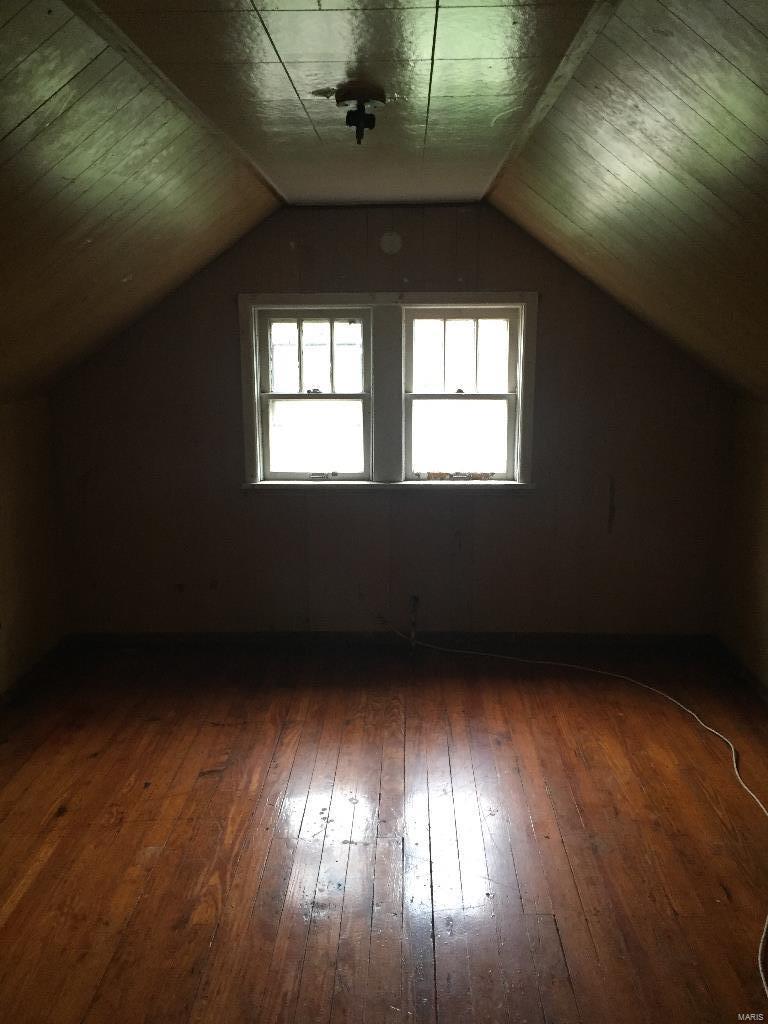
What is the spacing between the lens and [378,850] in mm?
2826

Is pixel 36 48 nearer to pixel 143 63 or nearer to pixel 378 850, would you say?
pixel 143 63

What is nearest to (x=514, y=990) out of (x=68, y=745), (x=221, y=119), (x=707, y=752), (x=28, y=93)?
(x=707, y=752)

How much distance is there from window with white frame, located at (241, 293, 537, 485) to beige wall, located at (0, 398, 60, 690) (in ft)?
3.85

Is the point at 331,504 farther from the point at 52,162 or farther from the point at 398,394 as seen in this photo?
the point at 52,162

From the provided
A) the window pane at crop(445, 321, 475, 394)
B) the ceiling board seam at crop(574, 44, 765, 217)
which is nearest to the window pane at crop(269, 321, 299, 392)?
the window pane at crop(445, 321, 475, 394)

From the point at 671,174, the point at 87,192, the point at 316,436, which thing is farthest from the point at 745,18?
the point at 316,436

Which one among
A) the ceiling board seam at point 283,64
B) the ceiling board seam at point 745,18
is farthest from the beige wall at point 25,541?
the ceiling board seam at point 745,18

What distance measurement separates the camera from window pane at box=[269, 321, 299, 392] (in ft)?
15.2

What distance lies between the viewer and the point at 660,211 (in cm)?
271

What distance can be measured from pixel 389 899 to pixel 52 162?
8.22 feet

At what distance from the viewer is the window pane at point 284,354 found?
4.63m

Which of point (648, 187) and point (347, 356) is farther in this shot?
point (347, 356)

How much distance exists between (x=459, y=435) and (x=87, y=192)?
8.53ft

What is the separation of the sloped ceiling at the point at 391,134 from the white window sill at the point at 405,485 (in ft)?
4.08
